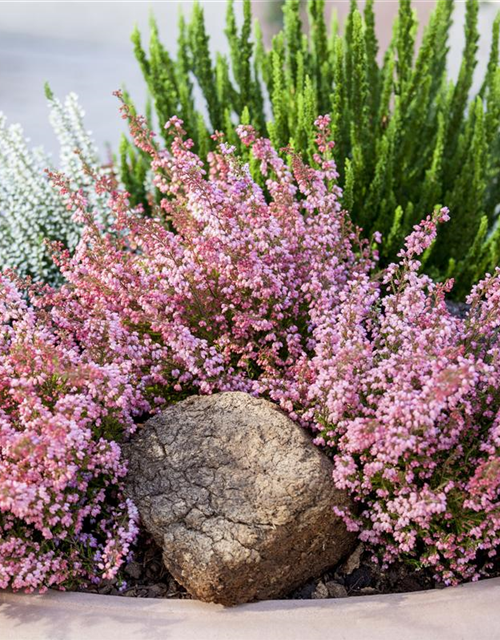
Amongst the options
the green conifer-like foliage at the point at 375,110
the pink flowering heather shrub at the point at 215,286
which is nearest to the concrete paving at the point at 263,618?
the pink flowering heather shrub at the point at 215,286

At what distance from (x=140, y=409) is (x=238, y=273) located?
0.54m

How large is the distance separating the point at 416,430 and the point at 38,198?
2.39 metres

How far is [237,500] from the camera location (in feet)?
6.64

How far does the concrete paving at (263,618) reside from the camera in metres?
1.89

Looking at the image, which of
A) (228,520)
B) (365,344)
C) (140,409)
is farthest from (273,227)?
(228,520)

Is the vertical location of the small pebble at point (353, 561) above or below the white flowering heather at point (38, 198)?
below

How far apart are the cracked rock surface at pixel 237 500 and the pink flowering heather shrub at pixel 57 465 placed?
0.11 metres

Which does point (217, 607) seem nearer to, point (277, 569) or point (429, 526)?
point (277, 569)

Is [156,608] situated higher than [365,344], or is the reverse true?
[365,344]

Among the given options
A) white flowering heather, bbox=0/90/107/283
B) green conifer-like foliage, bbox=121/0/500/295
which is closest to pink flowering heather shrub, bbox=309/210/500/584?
green conifer-like foliage, bbox=121/0/500/295

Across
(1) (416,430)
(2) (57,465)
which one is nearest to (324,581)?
(1) (416,430)

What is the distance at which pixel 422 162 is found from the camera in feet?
12.4

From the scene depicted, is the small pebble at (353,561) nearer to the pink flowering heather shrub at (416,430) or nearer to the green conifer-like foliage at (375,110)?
the pink flowering heather shrub at (416,430)

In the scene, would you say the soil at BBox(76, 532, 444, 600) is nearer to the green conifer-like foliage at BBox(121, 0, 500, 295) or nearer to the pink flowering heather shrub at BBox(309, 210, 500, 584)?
the pink flowering heather shrub at BBox(309, 210, 500, 584)
